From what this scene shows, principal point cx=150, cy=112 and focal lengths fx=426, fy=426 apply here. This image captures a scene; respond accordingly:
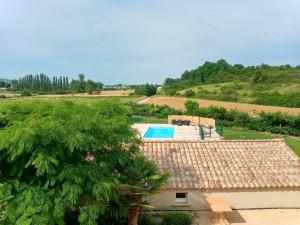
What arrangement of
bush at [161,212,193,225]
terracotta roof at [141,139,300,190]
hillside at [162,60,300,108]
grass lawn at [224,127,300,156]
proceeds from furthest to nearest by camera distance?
hillside at [162,60,300,108] < grass lawn at [224,127,300,156] < terracotta roof at [141,139,300,190] < bush at [161,212,193,225]

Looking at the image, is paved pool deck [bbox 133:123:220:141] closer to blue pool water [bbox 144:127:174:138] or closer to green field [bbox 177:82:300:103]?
blue pool water [bbox 144:127:174:138]

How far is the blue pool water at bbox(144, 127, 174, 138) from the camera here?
39287 millimetres

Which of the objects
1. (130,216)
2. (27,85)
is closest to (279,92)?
(130,216)

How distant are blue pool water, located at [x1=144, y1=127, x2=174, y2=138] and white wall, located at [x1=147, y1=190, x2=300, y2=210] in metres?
20.2

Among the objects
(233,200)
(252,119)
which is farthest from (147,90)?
(233,200)

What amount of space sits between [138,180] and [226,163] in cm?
678

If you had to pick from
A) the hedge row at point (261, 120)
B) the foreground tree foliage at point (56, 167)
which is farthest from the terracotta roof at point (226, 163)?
the hedge row at point (261, 120)

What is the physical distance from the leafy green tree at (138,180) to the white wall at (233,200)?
3.71 meters

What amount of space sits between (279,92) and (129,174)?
2769 inches

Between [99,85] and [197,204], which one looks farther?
[99,85]

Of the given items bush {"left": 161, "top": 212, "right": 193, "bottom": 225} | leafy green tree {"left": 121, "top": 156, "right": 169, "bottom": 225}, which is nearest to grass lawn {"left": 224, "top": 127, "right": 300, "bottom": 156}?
bush {"left": 161, "top": 212, "right": 193, "bottom": 225}

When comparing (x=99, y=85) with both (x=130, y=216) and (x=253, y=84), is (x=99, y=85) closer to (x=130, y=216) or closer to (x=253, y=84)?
(x=253, y=84)

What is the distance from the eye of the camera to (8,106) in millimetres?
13766

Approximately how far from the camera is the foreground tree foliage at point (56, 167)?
37.0 feet
